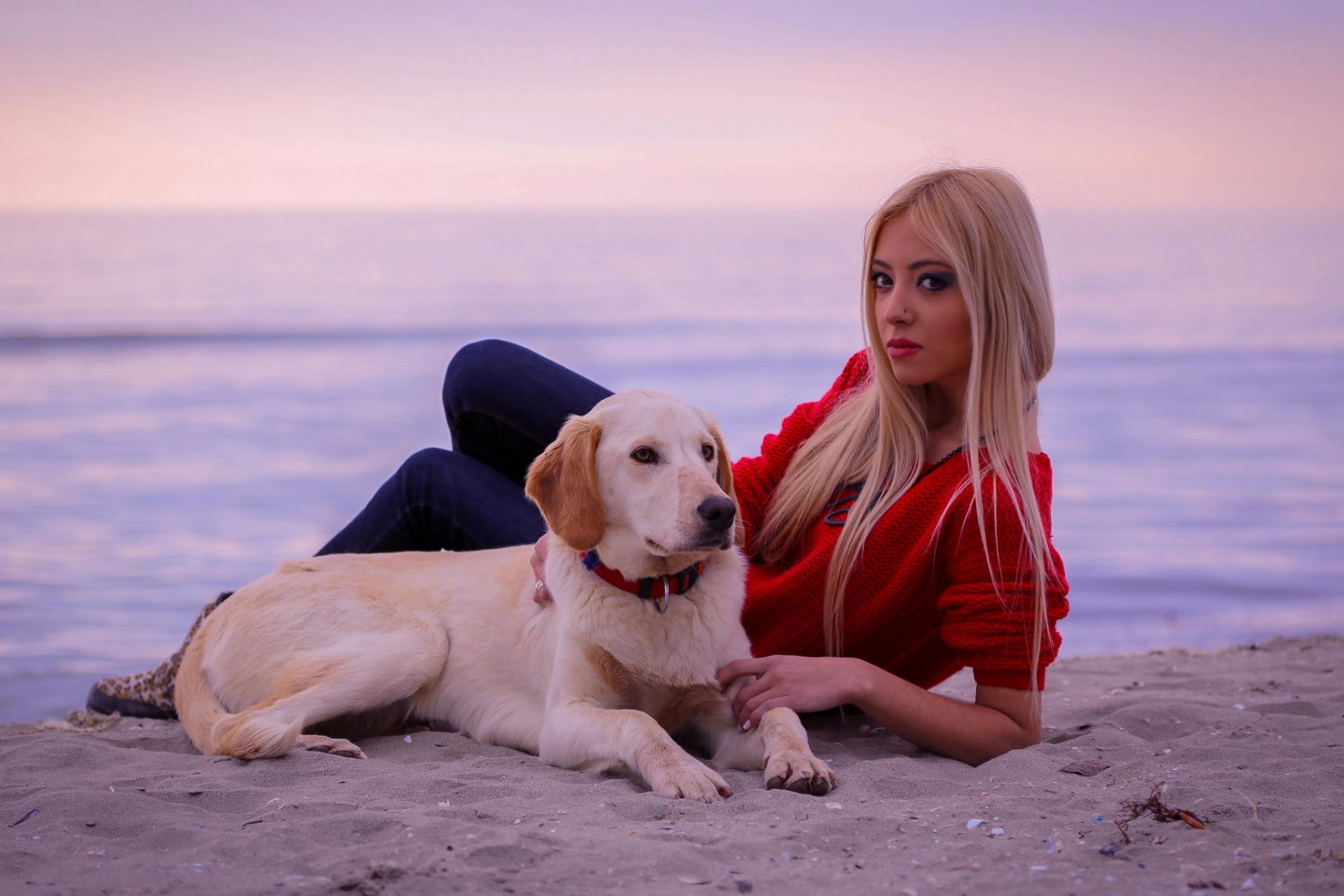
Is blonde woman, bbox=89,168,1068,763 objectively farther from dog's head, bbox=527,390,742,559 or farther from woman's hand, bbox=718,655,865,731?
dog's head, bbox=527,390,742,559

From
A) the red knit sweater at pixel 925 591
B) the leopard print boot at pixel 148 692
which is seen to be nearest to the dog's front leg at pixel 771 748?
the red knit sweater at pixel 925 591

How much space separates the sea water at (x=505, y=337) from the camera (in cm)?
644

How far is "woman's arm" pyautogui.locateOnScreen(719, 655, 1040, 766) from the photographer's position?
3.02m

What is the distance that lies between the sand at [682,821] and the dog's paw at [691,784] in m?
0.06

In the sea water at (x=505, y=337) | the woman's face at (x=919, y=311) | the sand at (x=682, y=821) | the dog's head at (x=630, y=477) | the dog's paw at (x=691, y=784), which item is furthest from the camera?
the sea water at (x=505, y=337)

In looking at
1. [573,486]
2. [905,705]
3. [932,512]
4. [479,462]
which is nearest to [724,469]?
[573,486]

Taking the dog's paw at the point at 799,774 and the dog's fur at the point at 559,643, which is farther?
the dog's fur at the point at 559,643

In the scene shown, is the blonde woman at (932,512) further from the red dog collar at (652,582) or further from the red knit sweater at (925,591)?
the red dog collar at (652,582)

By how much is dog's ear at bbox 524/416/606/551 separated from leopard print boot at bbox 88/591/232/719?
1382 mm

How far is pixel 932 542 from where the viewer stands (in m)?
3.14

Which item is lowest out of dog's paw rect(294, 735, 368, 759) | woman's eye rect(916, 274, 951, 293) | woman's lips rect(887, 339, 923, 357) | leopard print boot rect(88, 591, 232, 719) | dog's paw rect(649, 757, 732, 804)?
leopard print boot rect(88, 591, 232, 719)

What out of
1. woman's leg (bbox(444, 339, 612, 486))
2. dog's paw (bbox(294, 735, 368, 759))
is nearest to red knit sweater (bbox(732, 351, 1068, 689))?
woman's leg (bbox(444, 339, 612, 486))

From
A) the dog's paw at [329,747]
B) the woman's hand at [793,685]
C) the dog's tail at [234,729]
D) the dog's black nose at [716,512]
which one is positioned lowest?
the dog's paw at [329,747]

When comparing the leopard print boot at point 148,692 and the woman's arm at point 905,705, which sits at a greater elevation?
the woman's arm at point 905,705
